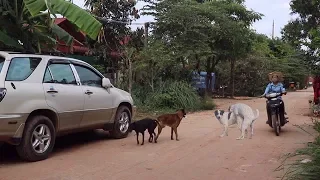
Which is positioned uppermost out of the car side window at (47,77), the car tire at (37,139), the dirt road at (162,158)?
the car side window at (47,77)

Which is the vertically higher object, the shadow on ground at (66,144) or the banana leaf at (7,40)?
the banana leaf at (7,40)

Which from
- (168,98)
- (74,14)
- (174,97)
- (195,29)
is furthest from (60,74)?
(195,29)

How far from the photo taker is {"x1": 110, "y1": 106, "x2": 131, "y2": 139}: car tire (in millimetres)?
9242

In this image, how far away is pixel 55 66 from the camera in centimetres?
764

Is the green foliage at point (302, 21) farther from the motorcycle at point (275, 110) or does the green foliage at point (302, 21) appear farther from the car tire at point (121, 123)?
the car tire at point (121, 123)

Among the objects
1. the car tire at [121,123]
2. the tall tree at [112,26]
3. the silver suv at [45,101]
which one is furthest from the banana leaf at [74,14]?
the tall tree at [112,26]

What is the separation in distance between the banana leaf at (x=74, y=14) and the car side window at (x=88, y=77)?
0.74 m

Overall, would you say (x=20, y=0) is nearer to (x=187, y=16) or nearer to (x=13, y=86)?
(x=13, y=86)

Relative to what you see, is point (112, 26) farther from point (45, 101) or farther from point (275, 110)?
point (45, 101)

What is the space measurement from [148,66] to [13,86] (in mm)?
9742

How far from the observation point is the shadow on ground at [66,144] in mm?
7199

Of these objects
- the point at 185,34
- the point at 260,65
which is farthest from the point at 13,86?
the point at 260,65

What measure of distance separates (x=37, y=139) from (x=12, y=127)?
0.62 m

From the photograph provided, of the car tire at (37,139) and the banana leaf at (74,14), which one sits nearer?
the car tire at (37,139)
